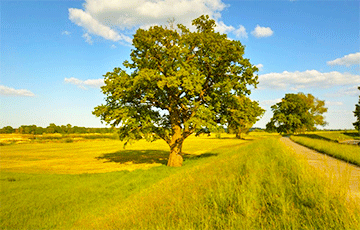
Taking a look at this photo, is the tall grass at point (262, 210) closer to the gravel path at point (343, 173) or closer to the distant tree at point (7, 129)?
the gravel path at point (343, 173)

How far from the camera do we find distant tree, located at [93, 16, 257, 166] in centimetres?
2045

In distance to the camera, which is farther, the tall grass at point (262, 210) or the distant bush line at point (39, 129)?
the distant bush line at point (39, 129)

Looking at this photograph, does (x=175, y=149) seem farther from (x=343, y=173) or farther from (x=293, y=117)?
(x=293, y=117)

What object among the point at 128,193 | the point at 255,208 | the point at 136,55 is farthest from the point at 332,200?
the point at 136,55

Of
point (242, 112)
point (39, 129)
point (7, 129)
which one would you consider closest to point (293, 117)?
point (242, 112)

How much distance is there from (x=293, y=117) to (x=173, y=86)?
74.3 metres

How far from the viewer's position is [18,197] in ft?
39.3

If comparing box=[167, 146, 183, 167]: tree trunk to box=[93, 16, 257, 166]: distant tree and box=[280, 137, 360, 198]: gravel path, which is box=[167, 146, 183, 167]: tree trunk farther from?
box=[280, 137, 360, 198]: gravel path

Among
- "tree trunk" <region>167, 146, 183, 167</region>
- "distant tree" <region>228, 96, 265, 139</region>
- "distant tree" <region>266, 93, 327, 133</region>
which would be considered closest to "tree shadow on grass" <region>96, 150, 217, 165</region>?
"tree trunk" <region>167, 146, 183, 167</region>

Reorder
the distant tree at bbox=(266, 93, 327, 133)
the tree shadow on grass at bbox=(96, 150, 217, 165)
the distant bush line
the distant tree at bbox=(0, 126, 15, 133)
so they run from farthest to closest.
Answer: the distant tree at bbox=(0, 126, 15, 133) → the distant bush line → the distant tree at bbox=(266, 93, 327, 133) → the tree shadow on grass at bbox=(96, 150, 217, 165)

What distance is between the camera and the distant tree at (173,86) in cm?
2045

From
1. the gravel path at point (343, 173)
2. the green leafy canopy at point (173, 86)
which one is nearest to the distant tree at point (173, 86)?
the green leafy canopy at point (173, 86)

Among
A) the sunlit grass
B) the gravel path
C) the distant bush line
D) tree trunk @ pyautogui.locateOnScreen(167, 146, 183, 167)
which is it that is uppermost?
the distant bush line

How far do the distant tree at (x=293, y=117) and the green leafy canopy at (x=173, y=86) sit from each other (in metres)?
67.6
